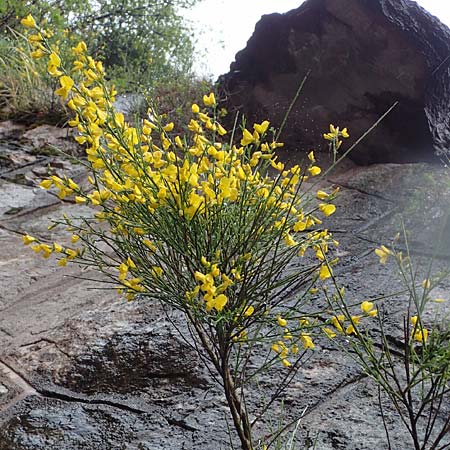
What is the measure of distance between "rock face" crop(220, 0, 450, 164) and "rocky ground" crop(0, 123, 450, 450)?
1.50 ft

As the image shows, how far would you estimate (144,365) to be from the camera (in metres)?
2.06

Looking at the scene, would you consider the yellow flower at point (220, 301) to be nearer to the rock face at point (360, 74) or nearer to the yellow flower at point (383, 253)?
the yellow flower at point (383, 253)

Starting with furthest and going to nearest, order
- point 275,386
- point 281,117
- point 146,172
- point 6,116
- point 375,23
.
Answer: point 6,116, point 281,117, point 375,23, point 275,386, point 146,172

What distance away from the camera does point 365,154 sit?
3.71 m

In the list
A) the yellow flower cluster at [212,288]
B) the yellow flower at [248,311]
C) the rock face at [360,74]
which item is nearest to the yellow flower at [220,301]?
the yellow flower cluster at [212,288]

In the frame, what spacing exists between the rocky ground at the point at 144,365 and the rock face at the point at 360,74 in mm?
457

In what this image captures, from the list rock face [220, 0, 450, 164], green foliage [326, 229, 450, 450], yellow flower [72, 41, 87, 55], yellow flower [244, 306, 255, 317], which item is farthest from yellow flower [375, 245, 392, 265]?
rock face [220, 0, 450, 164]

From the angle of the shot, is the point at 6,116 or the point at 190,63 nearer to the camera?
the point at 6,116

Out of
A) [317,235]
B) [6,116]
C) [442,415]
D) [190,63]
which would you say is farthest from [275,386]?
[190,63]

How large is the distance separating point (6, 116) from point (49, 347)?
2.74 metres

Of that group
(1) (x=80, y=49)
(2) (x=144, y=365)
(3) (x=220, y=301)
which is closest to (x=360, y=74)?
(2) (x=144, y=365)

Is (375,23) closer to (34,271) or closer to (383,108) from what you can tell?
(383,108)

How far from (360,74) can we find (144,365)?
225 cm

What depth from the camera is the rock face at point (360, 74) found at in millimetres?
3549
